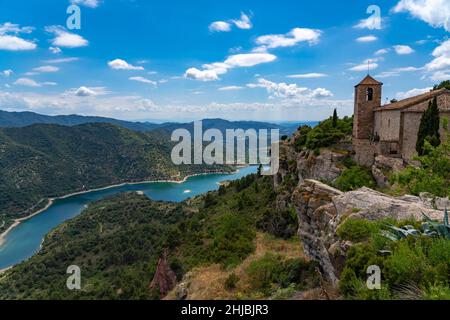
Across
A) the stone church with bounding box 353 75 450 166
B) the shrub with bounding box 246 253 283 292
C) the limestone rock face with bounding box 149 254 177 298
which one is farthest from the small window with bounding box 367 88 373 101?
the limestone rock face with bounding box 149 254 177 298

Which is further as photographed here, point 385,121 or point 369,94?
point 369,94

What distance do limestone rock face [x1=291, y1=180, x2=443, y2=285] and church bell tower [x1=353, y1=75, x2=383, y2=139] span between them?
13.4 metres

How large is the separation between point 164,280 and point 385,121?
23.9 meters

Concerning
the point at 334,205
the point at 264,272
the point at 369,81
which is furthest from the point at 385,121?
the point at 334,205

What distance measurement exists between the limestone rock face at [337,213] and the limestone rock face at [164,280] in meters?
17.4

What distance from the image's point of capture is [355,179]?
2266cm

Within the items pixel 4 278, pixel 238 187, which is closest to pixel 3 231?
pixel 4 278

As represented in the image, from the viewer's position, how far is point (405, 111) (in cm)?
2250

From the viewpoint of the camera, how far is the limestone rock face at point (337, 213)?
8.95 meters
